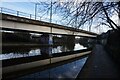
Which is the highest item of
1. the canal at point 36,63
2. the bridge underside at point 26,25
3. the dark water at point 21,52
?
the bridge underside at point 26,25

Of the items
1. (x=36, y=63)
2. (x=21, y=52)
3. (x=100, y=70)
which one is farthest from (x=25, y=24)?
(x=100, y=70)

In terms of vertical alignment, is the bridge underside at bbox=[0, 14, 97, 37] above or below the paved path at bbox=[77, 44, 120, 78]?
above

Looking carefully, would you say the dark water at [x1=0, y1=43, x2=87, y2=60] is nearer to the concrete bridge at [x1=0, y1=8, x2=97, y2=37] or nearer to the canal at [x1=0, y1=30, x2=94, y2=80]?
the canal at [x1=0, y1=30, x2=94, y2=80]

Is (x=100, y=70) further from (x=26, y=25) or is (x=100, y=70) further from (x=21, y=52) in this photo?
(x=21, y=52)

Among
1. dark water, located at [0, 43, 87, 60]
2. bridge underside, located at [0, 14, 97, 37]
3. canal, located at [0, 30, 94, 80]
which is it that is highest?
bridge underside, located at [0, 14, 97, 37]

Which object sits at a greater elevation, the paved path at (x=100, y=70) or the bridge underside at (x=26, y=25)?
the bridge underside at (x=26, y=25)

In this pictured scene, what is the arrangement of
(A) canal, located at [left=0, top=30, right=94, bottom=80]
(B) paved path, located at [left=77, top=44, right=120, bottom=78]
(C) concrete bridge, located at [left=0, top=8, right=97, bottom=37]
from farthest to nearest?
(C) concrete bridge, located at [left=0, top=8, right=97, bottom=37] < (A) canal, located at [left=0, top=30, right=94, bottom=80] < (B) paved path, located at [left=77, top=44, right=120, bottom=78]

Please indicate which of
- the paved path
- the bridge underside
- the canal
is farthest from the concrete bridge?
the paved path

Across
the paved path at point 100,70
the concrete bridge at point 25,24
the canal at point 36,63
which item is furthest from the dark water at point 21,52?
the paved path at point 100,70

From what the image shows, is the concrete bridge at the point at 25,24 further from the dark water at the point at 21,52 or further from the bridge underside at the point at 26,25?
the dark water at the point at 21,52

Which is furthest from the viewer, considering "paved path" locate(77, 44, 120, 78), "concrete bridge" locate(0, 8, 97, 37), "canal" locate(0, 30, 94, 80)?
"concrete bridge" locate(0, 8, 97, 37)

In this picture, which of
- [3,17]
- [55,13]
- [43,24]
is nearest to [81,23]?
[55,13]

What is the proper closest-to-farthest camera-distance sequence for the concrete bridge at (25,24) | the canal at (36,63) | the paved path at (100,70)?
the paved path at (100,70) < the canal at (36,63) < the concrete bridge at (25,24)

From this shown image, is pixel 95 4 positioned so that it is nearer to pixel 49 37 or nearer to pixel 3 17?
pixel 3 17
